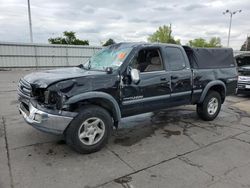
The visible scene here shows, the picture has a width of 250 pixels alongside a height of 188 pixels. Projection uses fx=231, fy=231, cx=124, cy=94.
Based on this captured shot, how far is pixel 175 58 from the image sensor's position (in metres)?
5.14

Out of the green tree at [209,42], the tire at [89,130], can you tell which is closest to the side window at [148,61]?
the tire at [89,130]

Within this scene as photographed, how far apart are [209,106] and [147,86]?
2338 millimetres

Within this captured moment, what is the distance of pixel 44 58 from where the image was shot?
20172 millimetres

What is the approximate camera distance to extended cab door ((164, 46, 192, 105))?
5.00 m

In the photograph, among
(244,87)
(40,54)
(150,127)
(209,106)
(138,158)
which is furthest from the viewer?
(40,54)

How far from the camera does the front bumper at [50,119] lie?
3.49 metres

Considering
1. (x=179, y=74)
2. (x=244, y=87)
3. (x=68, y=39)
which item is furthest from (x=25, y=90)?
(x=68, y=39)

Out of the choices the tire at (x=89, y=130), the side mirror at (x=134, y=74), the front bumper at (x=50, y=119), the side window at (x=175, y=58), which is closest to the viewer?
the front bumper at (x=50, y=119)

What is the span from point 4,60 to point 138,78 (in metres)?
17.7

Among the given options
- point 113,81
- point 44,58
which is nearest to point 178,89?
point 113,81

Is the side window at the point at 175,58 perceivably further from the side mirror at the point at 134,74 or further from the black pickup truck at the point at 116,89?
the side mirror at the point at 134,74

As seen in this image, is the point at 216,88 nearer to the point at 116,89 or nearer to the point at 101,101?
the point at 116,89

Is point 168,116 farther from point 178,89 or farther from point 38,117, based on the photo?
point 38,117

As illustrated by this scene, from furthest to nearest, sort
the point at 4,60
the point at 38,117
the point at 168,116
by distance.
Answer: the point at 4,60, the point at 168,116, the point at 38,117
